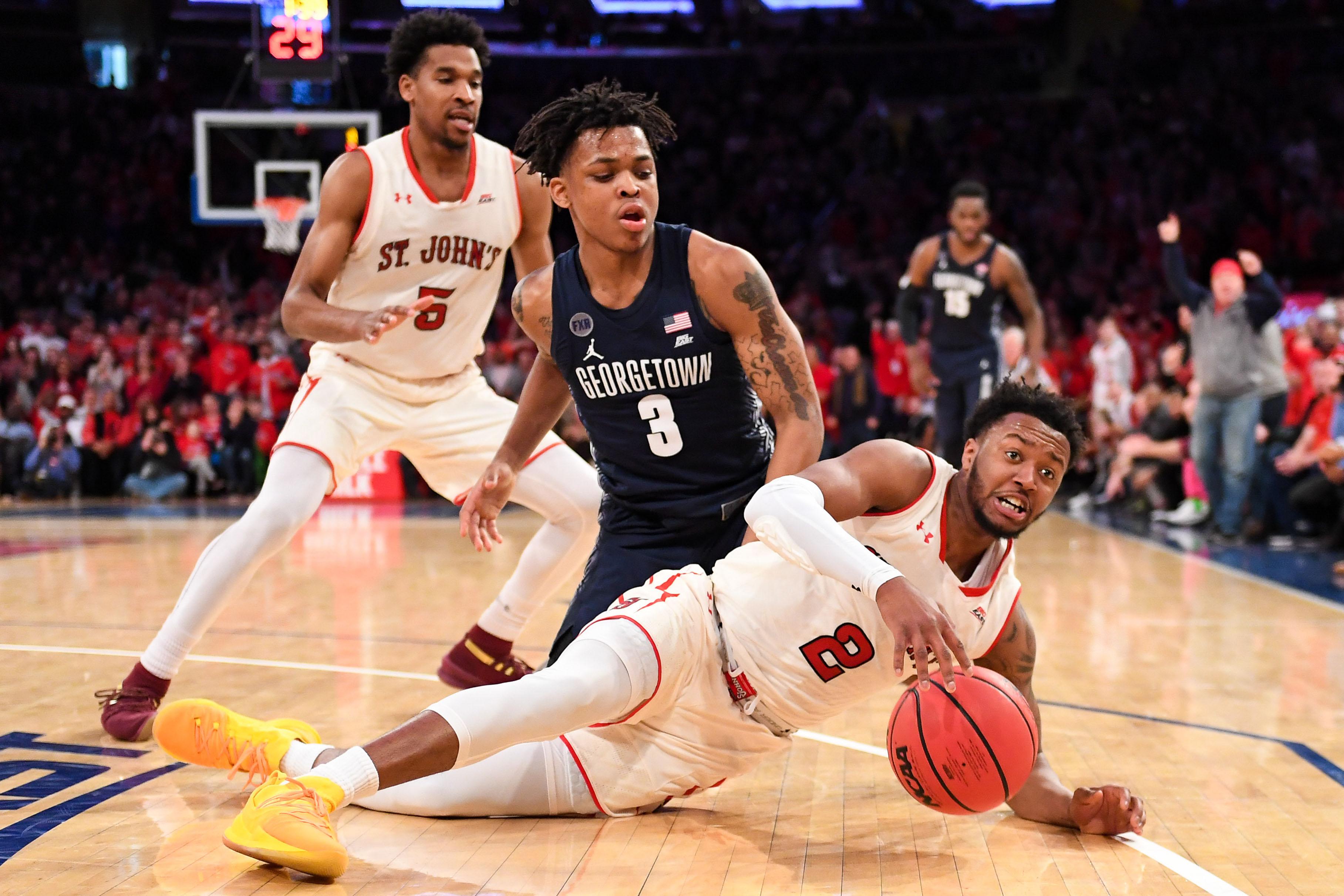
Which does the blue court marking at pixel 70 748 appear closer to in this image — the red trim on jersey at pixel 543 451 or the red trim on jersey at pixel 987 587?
the red trim on jersey at pixel 543 451

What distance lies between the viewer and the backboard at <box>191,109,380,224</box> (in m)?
13.2

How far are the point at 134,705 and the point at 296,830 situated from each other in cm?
165

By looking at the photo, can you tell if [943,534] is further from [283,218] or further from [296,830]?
[283,218]

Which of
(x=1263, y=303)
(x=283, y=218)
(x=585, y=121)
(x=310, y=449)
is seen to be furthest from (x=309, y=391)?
(x=283, y=218)

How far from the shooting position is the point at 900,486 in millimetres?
3070

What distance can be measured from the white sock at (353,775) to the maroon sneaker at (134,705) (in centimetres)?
143

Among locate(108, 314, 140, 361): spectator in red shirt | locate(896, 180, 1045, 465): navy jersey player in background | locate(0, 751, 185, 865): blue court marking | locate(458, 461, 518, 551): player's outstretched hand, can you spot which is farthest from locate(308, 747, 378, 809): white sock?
locate(108, 314, 140, 361): spectator in red shirt

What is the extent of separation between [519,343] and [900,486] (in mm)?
12273

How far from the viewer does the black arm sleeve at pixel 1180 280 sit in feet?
32.6

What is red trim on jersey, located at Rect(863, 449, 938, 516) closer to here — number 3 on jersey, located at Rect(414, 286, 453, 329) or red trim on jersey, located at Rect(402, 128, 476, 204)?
number 3 on jersey, located at Rect(414, 286, 453, 329)

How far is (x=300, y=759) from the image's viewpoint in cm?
319

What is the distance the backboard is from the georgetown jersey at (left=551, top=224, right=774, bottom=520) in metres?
10.0

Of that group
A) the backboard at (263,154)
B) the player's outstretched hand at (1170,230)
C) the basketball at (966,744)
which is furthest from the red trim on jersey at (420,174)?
the backboard at (263,154)

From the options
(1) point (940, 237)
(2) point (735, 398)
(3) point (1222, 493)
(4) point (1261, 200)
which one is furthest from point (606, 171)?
(4) point (1261, 200)
